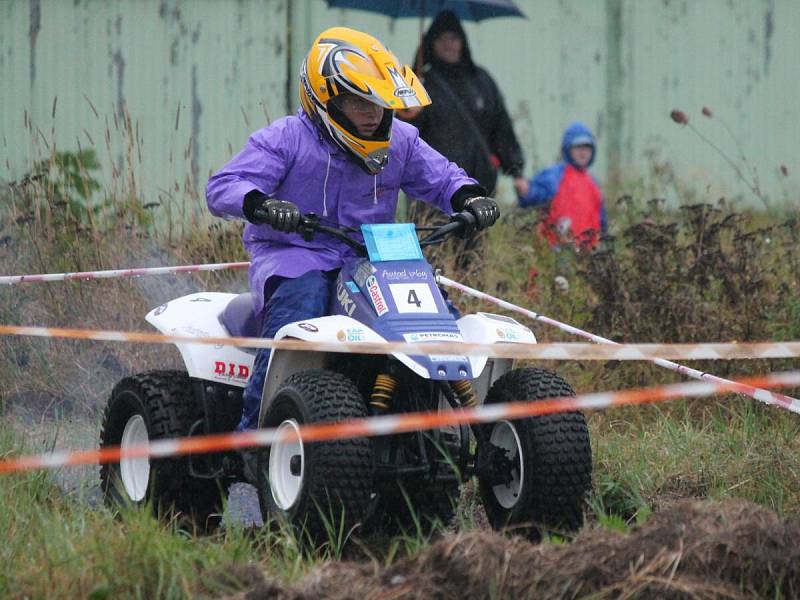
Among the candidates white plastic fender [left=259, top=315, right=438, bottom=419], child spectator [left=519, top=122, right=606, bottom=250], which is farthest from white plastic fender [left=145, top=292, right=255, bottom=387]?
child spectator [left=519, top=122, right=606, bottom=250]

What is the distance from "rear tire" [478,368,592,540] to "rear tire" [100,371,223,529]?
1179 millimetres

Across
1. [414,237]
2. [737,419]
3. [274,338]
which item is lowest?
[737,419]

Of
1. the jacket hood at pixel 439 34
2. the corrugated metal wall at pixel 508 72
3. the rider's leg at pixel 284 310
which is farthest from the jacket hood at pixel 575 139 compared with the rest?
the rider's leg at pixel 284 310

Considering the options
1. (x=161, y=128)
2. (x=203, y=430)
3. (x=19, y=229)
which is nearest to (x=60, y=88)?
(x=161, y=128)

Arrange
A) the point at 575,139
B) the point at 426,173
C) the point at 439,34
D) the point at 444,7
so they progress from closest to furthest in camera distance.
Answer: the point at 426,173 → the point at 439,34 → the point at 575,139 → the point at 444,7

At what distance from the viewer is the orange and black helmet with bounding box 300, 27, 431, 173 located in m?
5.20

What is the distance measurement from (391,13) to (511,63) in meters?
2.91

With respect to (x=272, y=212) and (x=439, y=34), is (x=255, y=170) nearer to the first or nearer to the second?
(x=272, y=212)

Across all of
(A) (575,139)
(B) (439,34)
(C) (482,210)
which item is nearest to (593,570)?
(C) (482,210)

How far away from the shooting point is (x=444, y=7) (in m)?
11.8

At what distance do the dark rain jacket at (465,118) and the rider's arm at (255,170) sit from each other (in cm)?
449

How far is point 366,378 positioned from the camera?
5184 mm

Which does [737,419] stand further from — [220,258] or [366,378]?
[220,258]

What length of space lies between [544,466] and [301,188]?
4.70ft
